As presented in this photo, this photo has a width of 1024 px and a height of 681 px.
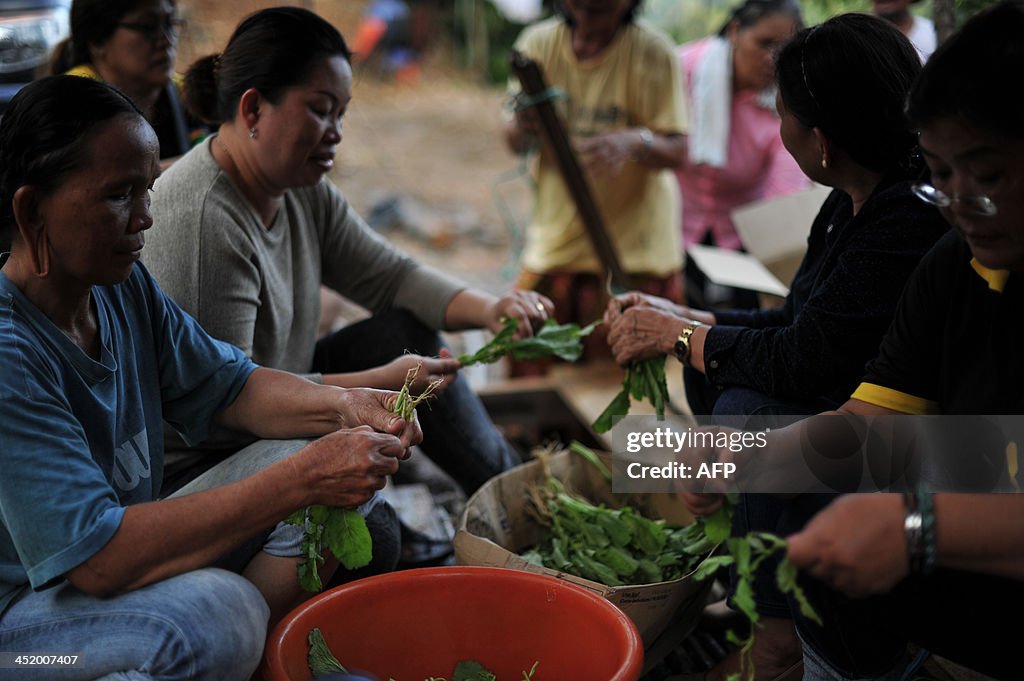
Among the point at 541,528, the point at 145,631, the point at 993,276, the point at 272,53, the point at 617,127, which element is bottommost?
the point at 541,528

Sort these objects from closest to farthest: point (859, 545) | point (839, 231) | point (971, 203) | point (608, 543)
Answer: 1. point (859, 545)
2. point (971, 203)
3. point (839, 231)
4. point (608, 543)

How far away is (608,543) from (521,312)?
68 centimetres

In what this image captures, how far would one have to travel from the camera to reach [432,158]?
32.3 feet

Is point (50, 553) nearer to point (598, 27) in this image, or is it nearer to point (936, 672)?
point (936, 672)

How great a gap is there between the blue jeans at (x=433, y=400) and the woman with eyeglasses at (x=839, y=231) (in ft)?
2.78

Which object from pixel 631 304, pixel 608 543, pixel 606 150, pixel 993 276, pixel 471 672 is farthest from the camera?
pixel 606 150

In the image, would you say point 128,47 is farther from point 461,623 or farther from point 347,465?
point 461,623

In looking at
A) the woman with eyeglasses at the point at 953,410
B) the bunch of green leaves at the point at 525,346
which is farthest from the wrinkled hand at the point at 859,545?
the bunch of green leaves at the point at 525,346

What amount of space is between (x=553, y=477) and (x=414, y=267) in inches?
28.7

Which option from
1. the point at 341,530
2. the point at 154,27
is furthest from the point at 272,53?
the point at 341,530

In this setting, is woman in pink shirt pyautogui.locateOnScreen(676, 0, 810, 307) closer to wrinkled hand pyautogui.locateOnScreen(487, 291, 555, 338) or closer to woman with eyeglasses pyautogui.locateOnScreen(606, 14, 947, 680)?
wrinkled hand pyautogui.locateOnScreen(487, 291, 555, 338)

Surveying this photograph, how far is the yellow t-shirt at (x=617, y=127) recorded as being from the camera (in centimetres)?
418

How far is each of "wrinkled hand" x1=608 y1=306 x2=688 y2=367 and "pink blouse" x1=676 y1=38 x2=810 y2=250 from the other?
1964 mm

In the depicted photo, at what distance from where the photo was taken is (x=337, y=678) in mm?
1683
